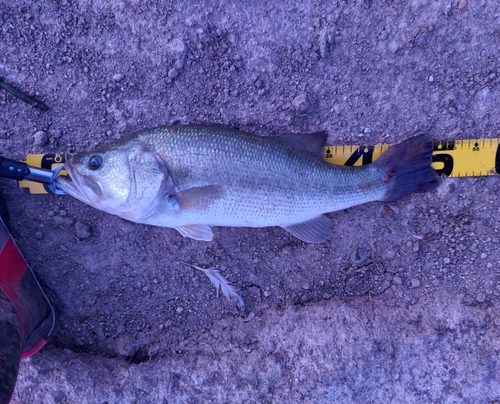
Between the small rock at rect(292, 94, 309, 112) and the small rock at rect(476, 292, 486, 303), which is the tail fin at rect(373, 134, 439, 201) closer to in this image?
the small rock at rect(292, 94, 309, 112)

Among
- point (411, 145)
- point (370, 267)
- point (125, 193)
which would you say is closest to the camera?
point (125, 193)

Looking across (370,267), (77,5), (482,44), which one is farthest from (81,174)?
(482,44)

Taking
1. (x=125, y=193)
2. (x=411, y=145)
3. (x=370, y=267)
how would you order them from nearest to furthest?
(x=125, y=193)
(x=411, y=145)
(x=370, y=267)

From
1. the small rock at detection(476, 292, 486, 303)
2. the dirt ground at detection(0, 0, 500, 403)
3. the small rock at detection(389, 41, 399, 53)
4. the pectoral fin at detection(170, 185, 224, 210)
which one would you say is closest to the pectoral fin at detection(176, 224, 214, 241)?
the pectoral fin at detection(170, 185, 224, 210)

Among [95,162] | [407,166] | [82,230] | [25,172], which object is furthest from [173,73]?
[407,166]

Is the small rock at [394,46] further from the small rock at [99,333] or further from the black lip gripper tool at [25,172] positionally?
the small rock at [99,333]

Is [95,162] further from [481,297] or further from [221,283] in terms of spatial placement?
[481,297]

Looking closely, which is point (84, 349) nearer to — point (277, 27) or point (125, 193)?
point (125, 193)
